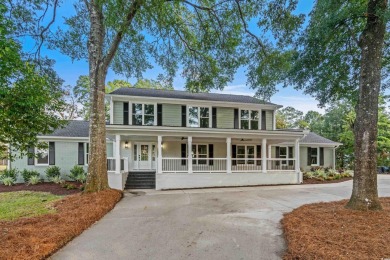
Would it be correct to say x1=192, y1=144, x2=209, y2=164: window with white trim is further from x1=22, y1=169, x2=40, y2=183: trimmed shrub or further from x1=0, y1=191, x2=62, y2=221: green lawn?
x1=22, y1=169, x2=40, y2=183: trimmed shrub

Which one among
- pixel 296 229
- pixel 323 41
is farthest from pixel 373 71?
pixel 296 229

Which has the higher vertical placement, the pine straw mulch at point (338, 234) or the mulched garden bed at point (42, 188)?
the pine straw mulch at point (338, 234)

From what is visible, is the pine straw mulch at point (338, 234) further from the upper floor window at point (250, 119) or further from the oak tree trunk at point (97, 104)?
the upper floor window at point (250, 119)

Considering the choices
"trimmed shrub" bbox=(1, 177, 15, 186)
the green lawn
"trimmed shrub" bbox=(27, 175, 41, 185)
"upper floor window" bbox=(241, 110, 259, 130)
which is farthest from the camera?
"upper floor window" bbox=(241, 110, 259, 130)

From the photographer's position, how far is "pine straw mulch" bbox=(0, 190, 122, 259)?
3.68 metres

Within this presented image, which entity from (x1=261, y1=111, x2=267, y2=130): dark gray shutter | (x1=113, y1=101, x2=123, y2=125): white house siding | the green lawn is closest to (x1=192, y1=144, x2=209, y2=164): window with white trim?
(x1=261, y1=111, x2=267, y2=130): dark gray shutter

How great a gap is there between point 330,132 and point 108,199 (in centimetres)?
2881

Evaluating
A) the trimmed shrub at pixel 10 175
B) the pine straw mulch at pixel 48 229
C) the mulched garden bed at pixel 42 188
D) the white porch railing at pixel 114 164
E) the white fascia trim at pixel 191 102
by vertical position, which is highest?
the white fascia trim at pixel 191 102

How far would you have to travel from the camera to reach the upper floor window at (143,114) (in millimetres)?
14016

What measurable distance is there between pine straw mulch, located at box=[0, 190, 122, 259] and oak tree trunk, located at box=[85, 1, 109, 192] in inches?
65.9

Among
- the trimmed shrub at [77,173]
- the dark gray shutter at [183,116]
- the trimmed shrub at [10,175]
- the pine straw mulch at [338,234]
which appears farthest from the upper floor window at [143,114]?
the pine straw mulch at [338,234]

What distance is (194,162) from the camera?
597 inches

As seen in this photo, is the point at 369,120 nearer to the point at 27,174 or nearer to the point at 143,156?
the point at 143,156

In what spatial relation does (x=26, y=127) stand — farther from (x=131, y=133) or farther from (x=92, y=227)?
(x=131, y=133)
